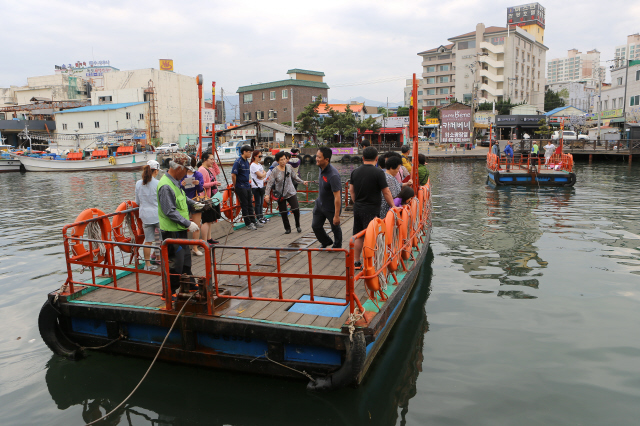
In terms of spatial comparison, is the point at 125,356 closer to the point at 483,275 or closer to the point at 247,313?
the point at 247,313

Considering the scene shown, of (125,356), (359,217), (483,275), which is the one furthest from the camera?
(483,275)

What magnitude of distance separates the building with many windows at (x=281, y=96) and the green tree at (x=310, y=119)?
1414 cm

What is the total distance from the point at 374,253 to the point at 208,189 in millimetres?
4940

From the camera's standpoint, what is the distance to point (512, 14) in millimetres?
95500

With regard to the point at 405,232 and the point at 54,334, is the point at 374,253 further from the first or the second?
the point at 54,334

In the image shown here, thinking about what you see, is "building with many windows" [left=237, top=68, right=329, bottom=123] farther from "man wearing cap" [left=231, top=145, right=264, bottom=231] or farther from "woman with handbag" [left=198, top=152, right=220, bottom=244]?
"woman with handbag" [left=198, top=152, right=220, bottom=244]

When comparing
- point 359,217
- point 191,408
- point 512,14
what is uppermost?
point 512,14

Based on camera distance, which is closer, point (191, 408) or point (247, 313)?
point (191, 408)

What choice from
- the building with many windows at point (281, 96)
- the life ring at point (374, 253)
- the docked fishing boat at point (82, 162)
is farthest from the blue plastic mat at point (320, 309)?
the building with many windows at point (281, 96)

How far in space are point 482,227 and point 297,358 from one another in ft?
34.9

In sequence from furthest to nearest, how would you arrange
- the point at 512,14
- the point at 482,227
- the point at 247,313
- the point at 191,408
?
the point at 512,14 < the point at 482,227 < the point at 247,313 < the point at 191,408

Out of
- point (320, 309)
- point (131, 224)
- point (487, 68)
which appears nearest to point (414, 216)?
point (320, 309)

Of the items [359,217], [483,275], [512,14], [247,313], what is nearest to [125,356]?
[247,313]

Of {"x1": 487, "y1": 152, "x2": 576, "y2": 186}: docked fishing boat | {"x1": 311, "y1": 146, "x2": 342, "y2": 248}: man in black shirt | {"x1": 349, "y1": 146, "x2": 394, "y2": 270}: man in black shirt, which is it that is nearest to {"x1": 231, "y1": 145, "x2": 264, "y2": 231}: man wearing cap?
{"x1": 311, "y1": 146, "x2": 342, "y2": 248}: man in black shirt
